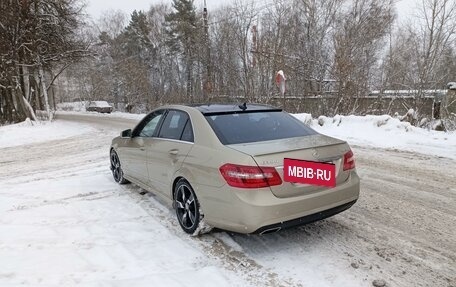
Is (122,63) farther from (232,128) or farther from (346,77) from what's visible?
(232,128)

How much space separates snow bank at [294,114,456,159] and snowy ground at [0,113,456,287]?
2707mm

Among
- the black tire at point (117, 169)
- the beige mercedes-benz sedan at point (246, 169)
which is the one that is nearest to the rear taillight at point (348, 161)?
the beige mercedes-benz sedan at point (246, 169)

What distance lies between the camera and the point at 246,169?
359 centimetres

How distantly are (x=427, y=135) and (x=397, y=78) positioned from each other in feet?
26.1

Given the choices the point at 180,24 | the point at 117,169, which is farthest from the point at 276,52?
the point at 180,24

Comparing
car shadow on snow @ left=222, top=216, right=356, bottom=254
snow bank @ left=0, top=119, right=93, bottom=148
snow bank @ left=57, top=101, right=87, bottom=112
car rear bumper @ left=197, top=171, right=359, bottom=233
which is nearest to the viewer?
car rear bumper @ left=197, top=171, right=359, bottom=233

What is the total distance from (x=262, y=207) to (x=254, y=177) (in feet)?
0.94

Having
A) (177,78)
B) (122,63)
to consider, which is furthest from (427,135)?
(122,63)

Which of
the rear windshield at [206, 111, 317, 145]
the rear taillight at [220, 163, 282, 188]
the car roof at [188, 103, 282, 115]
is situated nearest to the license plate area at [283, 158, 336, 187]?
the rear taillight at [220, 163, 282, 188]

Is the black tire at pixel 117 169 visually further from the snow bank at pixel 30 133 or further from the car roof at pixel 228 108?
the snow bank at pixel 30 133

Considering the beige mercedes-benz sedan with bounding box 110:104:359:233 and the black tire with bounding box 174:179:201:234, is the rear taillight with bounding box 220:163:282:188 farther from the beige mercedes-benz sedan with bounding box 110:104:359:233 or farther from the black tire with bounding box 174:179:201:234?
the black tire with bounding box 174:179:201:234

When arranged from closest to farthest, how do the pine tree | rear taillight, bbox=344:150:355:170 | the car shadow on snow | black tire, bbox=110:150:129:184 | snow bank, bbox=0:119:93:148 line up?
the car shadow on snow
rear taillight, bbox=344:150:355:170
black tire, bbox=110:150:129:184
snow bank, bbox=0:119:93:148
the pine tree

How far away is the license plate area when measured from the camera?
3.39 meters

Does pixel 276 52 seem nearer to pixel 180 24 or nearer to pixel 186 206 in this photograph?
pixel 186 206
